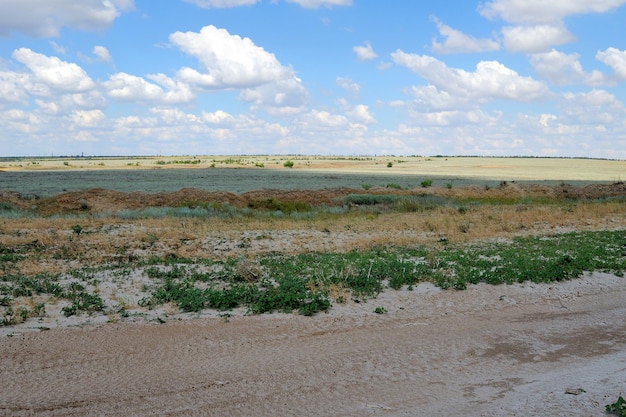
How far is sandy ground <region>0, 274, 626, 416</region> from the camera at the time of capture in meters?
6.93

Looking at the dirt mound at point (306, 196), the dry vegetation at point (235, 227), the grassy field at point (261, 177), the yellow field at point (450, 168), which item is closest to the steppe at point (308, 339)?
the dry vegetation at point (235, 227)

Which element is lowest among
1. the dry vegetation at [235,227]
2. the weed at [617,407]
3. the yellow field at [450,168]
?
the weed at [617,407]

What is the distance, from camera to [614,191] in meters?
43.1

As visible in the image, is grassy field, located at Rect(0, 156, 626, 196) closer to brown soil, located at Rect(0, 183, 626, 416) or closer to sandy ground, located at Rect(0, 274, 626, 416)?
brown soil, located at Rect(0, 183, 626, 416)

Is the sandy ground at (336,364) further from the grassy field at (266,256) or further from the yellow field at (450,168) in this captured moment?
the yellow field at (450,168)

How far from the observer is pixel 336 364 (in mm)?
8203

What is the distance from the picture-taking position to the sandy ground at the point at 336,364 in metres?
6.93

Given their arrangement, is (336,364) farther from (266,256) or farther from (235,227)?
(235,227)

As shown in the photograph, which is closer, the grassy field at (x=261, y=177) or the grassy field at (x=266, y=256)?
the grassy field at (x=266, y=256)

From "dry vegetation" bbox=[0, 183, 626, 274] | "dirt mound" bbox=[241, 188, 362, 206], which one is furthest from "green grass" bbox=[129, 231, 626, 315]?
"dirt mound" bbox=[241, 188, 362, 206]

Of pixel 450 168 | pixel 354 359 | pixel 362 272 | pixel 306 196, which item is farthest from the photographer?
pixel 450 168

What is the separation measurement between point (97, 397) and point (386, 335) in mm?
4310

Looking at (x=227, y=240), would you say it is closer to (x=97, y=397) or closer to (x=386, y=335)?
(x=386, y=335)

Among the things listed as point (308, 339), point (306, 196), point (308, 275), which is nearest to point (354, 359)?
point (308, 339)
